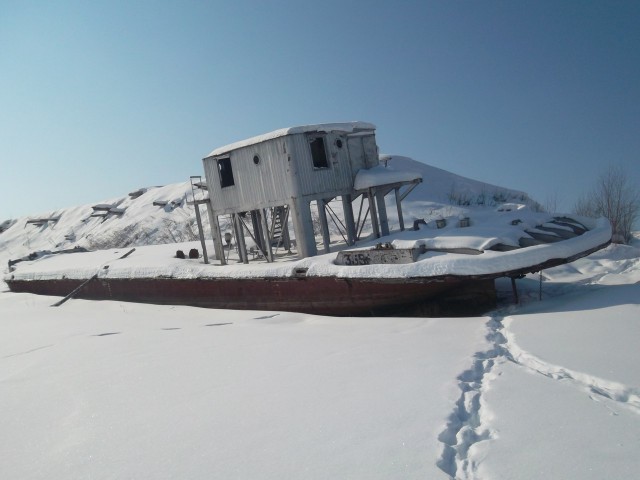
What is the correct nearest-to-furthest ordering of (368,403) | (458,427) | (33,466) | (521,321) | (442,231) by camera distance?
(33,466) < (458,427) < (368,403) < (521,321) < (442,231)

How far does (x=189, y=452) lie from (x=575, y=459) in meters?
2.55

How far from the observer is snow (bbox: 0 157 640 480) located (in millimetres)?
3113

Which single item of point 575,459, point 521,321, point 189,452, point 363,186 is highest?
point 363,186

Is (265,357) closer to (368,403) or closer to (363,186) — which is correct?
(368,403)

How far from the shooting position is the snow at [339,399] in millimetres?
3113

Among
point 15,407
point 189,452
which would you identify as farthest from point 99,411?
point 189,452

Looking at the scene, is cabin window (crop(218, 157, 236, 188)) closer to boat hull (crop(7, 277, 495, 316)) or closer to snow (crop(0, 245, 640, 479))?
boat hull (crop(7, 277, 495, 316))

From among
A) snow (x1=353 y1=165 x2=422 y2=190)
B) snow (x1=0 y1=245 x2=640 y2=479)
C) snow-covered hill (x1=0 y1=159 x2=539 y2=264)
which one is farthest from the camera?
snow-covered hill (x1=0 y1=159 x2=539 y2=264)

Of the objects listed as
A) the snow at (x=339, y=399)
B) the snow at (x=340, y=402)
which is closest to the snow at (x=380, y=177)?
the snow at (x=339, y=399)

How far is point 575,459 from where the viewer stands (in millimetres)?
2949

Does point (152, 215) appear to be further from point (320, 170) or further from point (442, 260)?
point (442, 260)

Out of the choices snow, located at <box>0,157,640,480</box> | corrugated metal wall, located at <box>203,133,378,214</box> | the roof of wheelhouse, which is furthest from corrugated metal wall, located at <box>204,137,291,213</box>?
snow, located at <box>0,157,640,480</box>

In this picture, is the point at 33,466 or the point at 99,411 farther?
the point at 99,411

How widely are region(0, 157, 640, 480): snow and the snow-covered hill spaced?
10.8m
